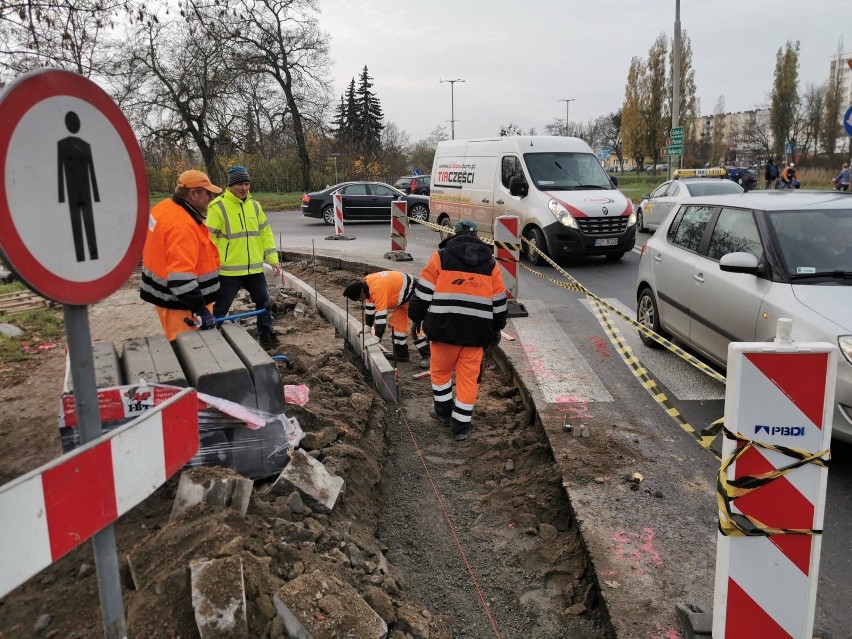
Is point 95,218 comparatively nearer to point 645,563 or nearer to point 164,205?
Answer: point 645,563

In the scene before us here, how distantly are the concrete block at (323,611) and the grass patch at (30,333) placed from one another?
5901 mm

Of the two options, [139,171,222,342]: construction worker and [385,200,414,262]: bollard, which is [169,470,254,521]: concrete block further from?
[385,200,414,262]: bollard

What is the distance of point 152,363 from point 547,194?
9.65 meters

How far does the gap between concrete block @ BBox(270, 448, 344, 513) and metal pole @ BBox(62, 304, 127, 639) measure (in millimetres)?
1578

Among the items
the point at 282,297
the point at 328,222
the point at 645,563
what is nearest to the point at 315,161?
the point at 328,222

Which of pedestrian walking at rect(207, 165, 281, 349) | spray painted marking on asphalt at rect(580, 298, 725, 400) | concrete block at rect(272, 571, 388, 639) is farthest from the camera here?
pedestrian walking at rect(207, 165, 281, 349)

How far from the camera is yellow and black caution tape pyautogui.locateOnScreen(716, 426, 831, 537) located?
91.0 inches

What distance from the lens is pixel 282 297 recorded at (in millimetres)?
9570

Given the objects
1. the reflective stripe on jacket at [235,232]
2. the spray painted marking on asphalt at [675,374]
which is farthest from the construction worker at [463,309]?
the reflective stripe on jacket at [235,232]

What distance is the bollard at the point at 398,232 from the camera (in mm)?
13227

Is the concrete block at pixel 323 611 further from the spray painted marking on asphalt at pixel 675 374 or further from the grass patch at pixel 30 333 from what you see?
the grass patch at pixel 30 333

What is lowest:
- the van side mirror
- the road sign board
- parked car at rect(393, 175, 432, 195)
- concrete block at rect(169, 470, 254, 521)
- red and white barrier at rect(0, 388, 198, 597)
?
concrete block at rect(169, 470, 254, 521)

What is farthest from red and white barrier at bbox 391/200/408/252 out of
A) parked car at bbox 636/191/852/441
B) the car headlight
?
the car headlight

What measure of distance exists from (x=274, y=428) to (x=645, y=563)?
218 cm
